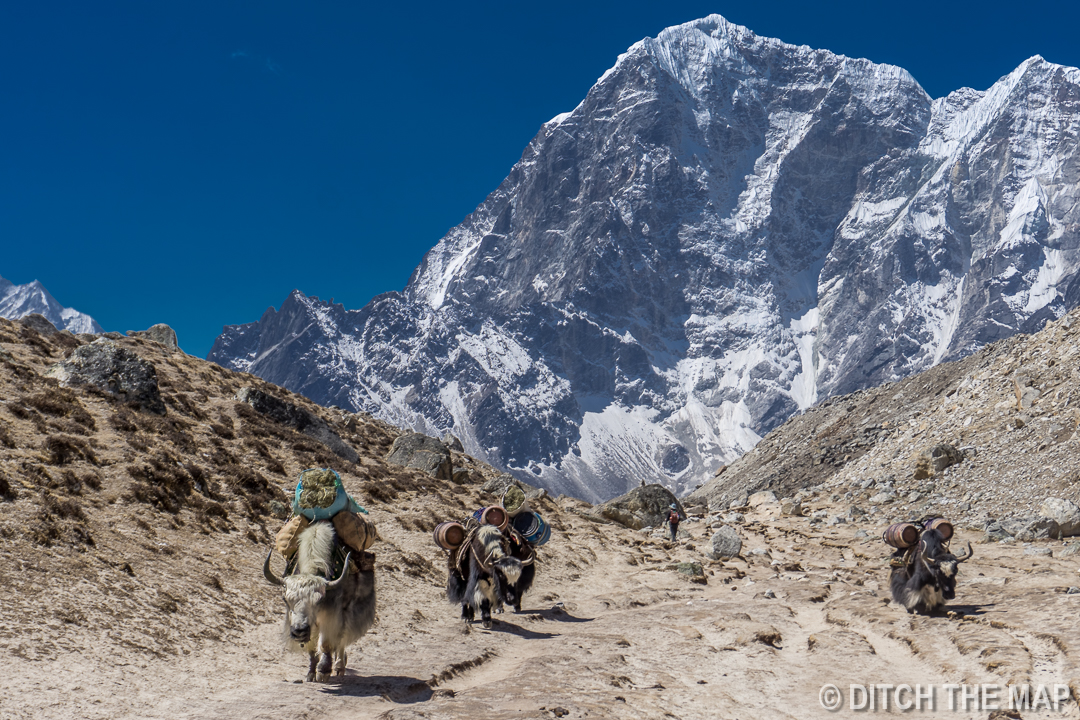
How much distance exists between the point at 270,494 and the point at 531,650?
9.39 meters

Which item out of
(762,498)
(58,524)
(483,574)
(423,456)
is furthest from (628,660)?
(762,498)

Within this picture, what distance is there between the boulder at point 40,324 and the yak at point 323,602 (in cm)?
2582

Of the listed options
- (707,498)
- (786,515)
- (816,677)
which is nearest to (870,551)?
(786,515)

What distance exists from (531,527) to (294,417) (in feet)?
46.3

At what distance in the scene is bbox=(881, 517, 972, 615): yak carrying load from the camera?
13125 mm

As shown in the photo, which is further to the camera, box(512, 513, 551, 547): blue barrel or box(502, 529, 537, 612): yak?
box(512, 513, 551, 547): blue barrel

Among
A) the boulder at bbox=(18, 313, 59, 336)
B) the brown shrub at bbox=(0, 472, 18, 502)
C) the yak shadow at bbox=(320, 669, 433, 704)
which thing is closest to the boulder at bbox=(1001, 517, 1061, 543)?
the yak shadow at bbox=(320, 669, 433, 704)

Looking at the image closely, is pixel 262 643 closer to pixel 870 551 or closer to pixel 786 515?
pixel 870 551

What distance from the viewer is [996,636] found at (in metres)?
10.6

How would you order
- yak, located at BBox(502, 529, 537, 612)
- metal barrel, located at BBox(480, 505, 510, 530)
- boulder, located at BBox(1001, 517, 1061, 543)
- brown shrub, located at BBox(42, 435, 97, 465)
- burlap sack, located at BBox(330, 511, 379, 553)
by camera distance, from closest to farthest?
burlap sack, located at BBox(330, 511, 379, 553) → metal barrel, located at BBox(480, 505, 510, 530) → yak, located at BBox(502, 529, 537, 612) → brown shrub, located at BBox(42, 435, 97, 465) → boulder, located at BBox(1001, 517, 1061, 543)

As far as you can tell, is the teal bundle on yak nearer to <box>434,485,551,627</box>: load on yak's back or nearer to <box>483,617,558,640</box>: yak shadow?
<box>434,485,551,627</box>: load on yak's back

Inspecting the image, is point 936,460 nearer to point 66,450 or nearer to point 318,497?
point 318,497

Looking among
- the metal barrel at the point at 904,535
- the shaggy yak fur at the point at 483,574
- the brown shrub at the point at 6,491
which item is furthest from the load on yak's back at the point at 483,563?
the metal barrel at the point at 904,535

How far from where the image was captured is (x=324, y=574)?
8.02 m
